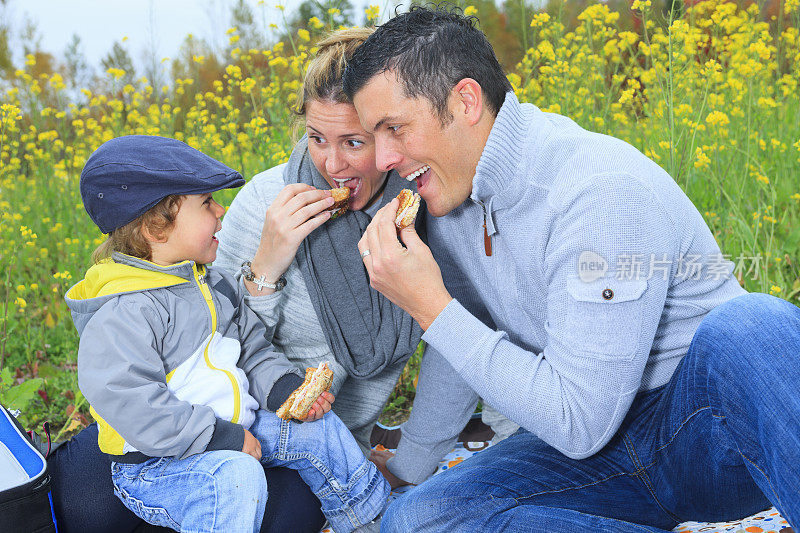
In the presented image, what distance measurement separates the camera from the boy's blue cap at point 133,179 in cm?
168

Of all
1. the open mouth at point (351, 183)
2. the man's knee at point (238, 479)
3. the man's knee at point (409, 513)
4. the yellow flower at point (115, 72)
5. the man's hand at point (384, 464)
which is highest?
the yellow flower at point (115, 72)

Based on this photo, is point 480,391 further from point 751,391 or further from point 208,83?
point 208,83

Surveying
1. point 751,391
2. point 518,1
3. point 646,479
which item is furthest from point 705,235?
point 518,1

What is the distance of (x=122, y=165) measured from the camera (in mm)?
1682

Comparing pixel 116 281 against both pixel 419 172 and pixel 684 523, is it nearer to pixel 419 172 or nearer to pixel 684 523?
pixel 419 172

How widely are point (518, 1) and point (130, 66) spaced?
213cm

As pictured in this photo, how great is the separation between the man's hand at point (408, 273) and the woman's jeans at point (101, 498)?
623mm

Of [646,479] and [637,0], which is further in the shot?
[637,0]

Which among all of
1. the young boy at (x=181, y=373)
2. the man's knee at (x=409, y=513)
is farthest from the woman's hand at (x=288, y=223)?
the man's knee at (x=409, y=513)

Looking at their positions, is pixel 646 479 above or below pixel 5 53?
below

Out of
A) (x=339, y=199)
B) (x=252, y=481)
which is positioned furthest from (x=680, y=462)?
A: (x=339, y=199)

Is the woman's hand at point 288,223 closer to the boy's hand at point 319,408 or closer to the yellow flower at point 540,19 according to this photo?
the boy's hand at point 319,408

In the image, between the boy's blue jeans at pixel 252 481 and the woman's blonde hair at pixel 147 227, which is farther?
the woman's blonde hair at pixel 147 227

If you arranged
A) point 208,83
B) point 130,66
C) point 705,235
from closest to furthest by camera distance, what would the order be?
point 705,235 → point 130,66 → point 208,83
